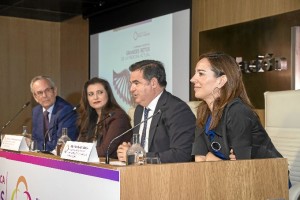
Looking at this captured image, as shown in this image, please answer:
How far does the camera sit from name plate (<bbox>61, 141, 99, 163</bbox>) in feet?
6.16

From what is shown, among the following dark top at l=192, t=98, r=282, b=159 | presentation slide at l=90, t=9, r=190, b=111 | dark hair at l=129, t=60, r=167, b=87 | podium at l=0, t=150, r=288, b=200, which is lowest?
podium at l=0, t=150, r=288, b=200

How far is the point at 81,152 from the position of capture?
6.32ft

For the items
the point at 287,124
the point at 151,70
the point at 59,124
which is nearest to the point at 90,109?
the point at 59,124

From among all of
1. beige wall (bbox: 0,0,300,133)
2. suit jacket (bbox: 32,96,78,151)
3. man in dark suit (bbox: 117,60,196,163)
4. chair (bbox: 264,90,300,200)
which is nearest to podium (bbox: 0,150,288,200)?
man in dark suit (bbox: 117,60,196,163)

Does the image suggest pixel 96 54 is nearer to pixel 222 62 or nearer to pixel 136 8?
pixel 136 8

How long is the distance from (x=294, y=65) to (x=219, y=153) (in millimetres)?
2533

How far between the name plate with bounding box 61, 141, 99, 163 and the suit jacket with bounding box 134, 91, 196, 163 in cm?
63

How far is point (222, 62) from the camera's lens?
2223mm

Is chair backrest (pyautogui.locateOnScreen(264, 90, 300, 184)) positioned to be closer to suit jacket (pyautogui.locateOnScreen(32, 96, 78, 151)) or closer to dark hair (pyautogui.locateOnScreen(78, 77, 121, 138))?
dark hair (pyautogui.locateOnScreen(78, 77, 121, 138))

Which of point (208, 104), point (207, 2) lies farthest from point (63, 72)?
point (208, 104)

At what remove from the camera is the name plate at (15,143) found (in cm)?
262

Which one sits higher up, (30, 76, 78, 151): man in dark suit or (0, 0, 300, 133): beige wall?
(0, 0, 300, 133): beige wall

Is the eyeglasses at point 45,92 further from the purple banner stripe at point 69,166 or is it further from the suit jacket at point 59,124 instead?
the purple banner stripe at point 69,166

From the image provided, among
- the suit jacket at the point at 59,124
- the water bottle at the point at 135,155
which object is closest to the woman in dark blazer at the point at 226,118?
the water bottle at the point at 135,155
